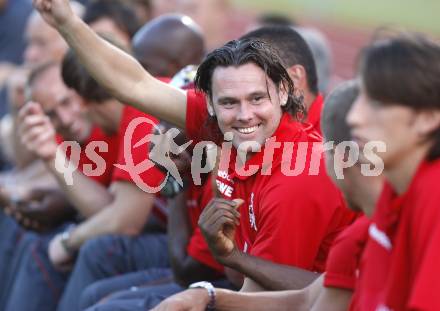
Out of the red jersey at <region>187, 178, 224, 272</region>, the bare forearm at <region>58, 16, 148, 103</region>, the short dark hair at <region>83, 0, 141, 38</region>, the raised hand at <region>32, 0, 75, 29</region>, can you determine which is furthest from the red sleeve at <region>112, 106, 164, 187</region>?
the short dark hair at <region>83, 0, 141, 38</region>

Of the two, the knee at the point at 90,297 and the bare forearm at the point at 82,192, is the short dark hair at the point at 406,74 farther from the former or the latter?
the bare forearm at the point at 82,192

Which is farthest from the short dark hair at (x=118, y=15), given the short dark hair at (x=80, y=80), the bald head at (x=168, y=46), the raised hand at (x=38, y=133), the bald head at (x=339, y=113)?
the bald head at (x=339, y=113)

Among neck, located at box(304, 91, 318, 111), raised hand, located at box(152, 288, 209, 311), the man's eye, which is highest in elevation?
the man's eye

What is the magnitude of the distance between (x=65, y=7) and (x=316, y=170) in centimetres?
99

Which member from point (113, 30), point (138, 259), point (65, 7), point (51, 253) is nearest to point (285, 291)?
point (65, 7)

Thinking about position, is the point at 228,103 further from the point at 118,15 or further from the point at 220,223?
the point at 118,15

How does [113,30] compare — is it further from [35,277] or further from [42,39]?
[35,277]

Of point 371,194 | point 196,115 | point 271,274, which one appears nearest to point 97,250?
point 196,115

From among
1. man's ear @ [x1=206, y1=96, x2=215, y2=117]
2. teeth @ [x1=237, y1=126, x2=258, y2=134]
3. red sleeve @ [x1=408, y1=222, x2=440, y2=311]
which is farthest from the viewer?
man's ear @ [x1=206, y1=96, x2=215, y2=117]

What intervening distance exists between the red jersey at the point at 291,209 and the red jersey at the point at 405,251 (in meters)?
0.69

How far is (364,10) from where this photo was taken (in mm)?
19953

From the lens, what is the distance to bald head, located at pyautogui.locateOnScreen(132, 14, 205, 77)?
17.0 ft

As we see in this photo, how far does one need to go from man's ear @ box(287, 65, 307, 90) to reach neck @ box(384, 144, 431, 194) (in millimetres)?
1564

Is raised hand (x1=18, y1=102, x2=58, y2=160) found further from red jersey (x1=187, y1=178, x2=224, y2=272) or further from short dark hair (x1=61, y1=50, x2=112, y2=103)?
red jersey (x1=187, y1=178, x2=224, y2=272)
